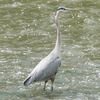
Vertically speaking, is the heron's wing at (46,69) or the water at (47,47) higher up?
the heron's wing at (46,69)

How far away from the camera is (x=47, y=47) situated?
1608cm

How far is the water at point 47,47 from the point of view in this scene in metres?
12.4

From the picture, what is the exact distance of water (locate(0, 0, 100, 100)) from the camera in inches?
487

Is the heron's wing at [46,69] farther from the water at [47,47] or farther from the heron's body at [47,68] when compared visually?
the water at [47,47]

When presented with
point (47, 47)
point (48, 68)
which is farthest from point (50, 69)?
point (47, 47)

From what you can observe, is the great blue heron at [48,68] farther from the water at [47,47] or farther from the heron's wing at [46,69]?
the water at [47,47]

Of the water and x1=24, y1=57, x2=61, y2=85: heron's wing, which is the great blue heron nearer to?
x1=24, y1=57, x2=61, y2=85: heron's wing

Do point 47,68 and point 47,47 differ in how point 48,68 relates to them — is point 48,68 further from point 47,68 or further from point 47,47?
point 47,47

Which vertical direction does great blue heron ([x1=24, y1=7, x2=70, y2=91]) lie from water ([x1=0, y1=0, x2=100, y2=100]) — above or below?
above

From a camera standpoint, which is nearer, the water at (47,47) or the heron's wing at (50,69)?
the water at (47,47)

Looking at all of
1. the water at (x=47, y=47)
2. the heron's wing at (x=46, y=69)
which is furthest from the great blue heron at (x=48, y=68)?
the water at (x=47, y=47)

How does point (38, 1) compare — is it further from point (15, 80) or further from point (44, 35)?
point (15, 80)

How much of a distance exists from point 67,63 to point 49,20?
4.56 m

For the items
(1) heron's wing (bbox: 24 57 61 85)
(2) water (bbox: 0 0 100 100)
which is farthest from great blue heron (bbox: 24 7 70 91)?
(2) water (bbox: 0 0 100 100)
